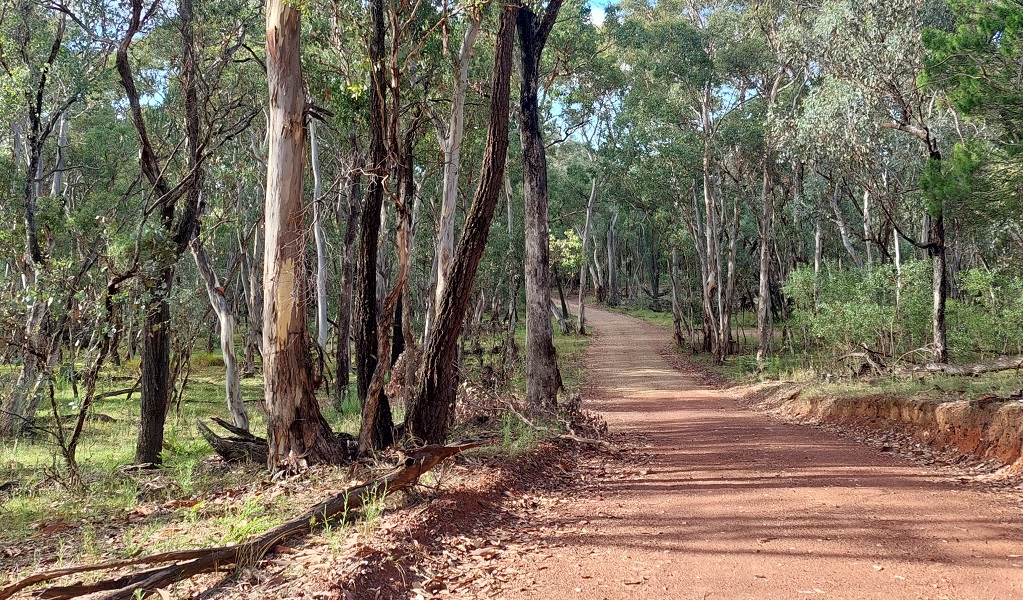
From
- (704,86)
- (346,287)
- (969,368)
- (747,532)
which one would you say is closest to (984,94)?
(969,368)

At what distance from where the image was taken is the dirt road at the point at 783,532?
434cm

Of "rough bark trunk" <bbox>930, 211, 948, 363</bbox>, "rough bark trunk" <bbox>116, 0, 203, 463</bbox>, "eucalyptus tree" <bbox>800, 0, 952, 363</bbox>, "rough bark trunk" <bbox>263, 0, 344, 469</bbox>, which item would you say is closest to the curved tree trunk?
"rough bark trunk" <bbox>116, 0, 203, 463</bbox>

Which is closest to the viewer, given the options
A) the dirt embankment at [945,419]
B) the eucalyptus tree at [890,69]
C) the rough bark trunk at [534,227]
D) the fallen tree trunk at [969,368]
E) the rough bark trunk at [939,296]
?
the dirt embankment at [945,419]

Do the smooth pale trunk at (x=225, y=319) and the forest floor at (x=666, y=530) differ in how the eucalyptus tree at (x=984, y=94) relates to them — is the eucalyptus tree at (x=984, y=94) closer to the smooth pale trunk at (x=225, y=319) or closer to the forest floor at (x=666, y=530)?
the forest floor at (x=666, y=530)

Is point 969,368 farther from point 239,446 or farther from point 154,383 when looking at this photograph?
point 154,383

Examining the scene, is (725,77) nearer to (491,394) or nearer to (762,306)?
(762,306)

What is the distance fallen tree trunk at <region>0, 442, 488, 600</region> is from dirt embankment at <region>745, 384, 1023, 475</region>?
6428 millimetres

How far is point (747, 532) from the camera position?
17.7 ft

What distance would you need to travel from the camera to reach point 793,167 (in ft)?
78.2

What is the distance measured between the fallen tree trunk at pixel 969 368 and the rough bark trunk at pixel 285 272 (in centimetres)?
950

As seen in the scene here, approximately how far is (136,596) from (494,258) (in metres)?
20.9

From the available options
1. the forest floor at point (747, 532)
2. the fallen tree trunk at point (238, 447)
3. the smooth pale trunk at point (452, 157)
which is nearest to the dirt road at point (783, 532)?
the forest floor at point (747, 532)

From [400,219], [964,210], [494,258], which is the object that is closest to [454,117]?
[400,219]

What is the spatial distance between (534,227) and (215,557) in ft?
27.9
